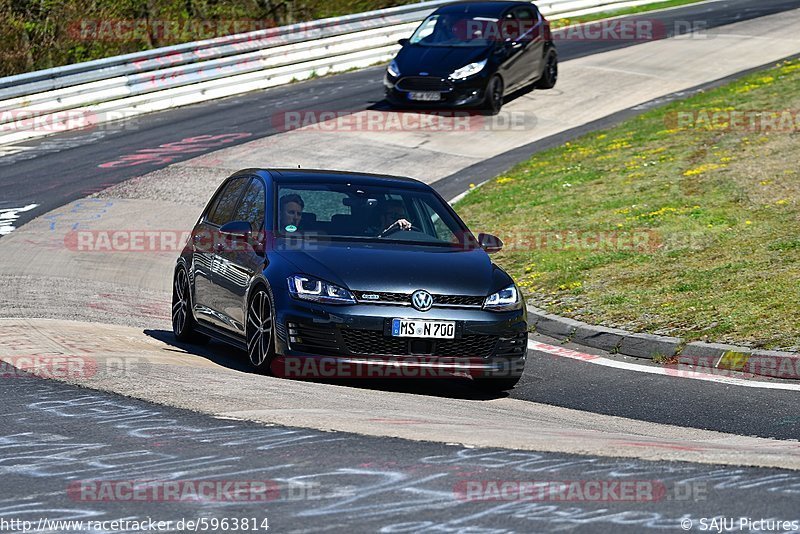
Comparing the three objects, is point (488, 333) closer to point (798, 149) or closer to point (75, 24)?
point (798, 149)

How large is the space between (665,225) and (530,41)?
38.1ft

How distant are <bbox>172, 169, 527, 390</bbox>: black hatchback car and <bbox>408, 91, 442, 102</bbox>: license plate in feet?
44.4

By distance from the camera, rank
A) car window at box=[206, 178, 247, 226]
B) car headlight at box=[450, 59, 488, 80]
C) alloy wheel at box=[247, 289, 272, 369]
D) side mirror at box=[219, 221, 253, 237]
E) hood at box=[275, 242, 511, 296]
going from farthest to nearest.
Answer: car headlight at box=[450, 59, 488, 80]
car window at box=[206, 178, 247, 226]
side mirror at box=[219, 221, 253, 237]
alloy wheel at box=[247, 289, 272, 369]
hood at box=[275, 242, 511, 296]

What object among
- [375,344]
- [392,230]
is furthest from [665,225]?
[375,344]

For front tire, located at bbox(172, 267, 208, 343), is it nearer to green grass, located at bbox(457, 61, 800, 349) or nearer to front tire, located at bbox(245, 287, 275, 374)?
front tire, located at bbox(245, 287, 275, 374)

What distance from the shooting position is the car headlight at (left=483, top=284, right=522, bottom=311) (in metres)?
9.27

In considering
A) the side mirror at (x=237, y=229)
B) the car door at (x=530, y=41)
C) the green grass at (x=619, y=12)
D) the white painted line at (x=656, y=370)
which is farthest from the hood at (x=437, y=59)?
the side mirror at (x=237, y=229)

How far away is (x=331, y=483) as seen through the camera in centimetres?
589

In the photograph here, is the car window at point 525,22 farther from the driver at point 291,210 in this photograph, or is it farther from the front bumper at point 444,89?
the driver at point 291,210

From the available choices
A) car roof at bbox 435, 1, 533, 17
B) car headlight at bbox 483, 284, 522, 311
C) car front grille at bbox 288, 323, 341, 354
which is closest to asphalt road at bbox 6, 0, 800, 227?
car roof at bbox 435, 1, 533, 17

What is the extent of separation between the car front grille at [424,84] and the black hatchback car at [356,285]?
13.4 m

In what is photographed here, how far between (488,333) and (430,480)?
130 inches

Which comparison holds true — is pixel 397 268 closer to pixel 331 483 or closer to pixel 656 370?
pixel 656 370

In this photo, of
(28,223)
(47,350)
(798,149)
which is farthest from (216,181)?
(47,350)
